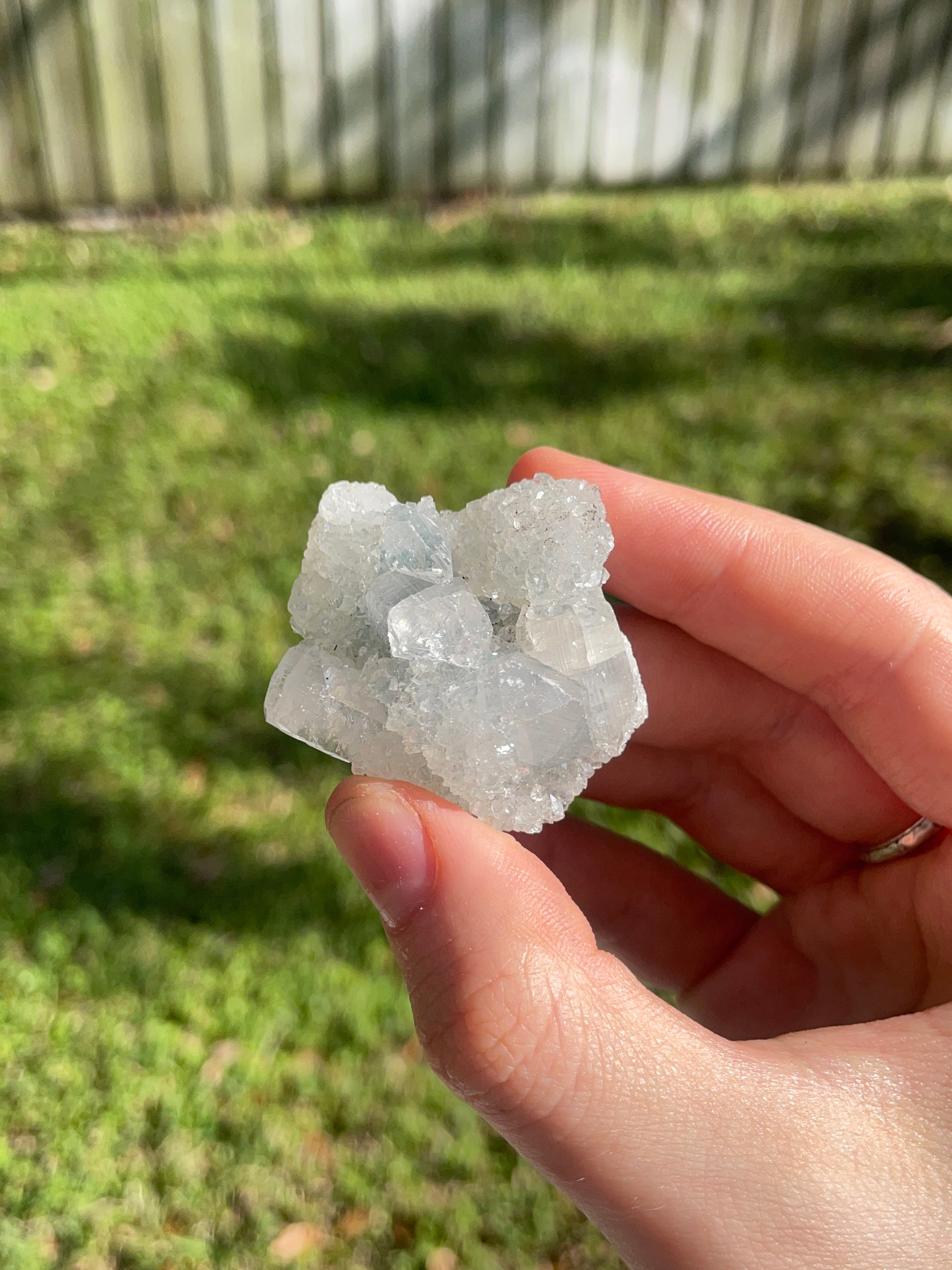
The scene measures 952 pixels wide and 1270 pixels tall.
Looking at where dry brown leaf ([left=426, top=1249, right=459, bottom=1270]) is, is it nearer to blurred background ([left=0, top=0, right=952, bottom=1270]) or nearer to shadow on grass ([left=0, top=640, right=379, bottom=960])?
blurred background ([left=0, top=0, right=952, bottom=1270])

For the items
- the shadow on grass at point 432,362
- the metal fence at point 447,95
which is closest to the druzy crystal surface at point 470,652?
the shadow on grass at point 432,362

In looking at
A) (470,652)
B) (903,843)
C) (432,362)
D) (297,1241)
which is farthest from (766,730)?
(432,362)

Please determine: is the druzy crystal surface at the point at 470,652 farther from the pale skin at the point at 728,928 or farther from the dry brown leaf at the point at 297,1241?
the dry brown leaf at the point at 297,1241

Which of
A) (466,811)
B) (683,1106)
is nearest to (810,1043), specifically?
(683,1106)

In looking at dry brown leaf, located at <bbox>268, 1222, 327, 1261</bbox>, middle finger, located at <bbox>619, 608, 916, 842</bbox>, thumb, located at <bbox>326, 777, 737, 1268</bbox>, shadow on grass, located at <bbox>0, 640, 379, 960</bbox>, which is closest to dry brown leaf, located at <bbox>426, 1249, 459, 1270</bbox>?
dry brown leaf, located at <bbox>268, 1222, 327, 1261</bbox>

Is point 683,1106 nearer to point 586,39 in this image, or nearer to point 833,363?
point 833,363
